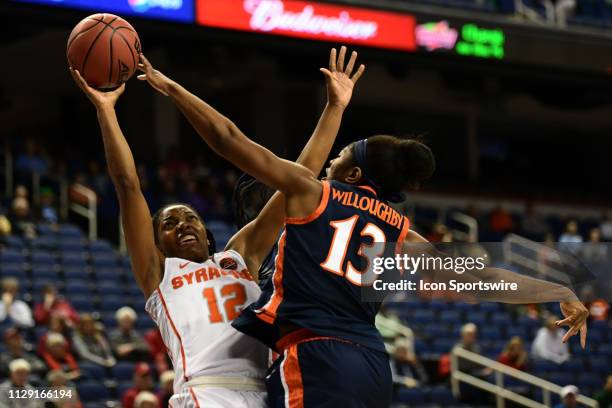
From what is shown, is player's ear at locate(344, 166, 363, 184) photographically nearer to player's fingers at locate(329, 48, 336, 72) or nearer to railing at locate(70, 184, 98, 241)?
player's fingers at locate(329, 48, 336, 72)

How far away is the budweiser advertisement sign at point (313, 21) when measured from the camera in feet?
50.8

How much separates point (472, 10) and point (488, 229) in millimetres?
3768

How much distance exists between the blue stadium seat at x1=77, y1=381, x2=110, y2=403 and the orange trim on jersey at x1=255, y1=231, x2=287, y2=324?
22.0 ft

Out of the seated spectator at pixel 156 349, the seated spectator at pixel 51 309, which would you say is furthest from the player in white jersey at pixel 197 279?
the seated spectator at pixel 51 309

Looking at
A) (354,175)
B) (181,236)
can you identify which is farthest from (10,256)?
(354,175)

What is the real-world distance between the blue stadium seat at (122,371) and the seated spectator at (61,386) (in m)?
0.74

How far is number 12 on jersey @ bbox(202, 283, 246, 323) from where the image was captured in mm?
4438

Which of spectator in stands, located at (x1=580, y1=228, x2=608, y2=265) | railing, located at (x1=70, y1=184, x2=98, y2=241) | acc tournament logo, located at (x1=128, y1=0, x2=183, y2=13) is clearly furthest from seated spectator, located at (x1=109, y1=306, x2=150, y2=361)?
spectator in stands, located at (x1=580, y1=228, x2=608, y2=265)

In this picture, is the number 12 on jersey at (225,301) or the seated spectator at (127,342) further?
the seated spectator at (127,342)

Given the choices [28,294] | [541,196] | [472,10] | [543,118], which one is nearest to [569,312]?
[28,294]

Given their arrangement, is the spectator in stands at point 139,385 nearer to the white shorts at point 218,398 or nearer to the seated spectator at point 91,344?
the seated spectator at point 91,344

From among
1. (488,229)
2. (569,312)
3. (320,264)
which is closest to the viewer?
(320,264)

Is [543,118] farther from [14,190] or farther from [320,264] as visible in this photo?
[320,264]

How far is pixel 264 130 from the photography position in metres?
21.1
